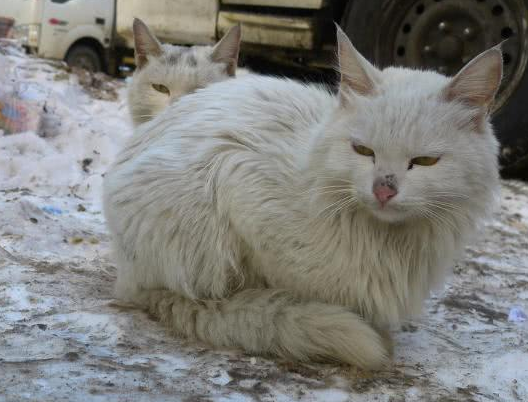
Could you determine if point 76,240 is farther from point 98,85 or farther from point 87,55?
point 87,55

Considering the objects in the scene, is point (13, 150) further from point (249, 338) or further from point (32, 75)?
point (249, 338)

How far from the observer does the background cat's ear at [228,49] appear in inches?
148

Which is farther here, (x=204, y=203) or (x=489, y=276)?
(x=489, y=276)

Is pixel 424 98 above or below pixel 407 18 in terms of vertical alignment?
below

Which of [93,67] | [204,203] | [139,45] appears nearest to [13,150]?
[139,45]

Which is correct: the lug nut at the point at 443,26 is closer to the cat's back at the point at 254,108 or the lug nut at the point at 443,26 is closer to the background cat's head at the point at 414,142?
the cat's back at the point at 254,108

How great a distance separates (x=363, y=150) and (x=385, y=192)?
0.20 m

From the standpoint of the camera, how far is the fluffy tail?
2.08m

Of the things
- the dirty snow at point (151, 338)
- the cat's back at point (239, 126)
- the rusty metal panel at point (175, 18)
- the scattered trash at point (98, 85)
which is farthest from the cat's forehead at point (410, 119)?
the scattered trash at point (98, 85)

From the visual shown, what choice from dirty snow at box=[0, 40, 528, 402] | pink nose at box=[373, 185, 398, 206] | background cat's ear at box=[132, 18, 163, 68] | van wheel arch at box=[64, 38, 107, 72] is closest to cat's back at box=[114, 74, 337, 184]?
pink nose at box=[373, 185, 398, 206]

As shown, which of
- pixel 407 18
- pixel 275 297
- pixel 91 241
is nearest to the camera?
pixel 275 297

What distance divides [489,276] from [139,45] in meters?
2.33

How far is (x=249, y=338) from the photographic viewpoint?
217cm

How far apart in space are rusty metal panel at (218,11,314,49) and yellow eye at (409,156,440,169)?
314 centimetres
